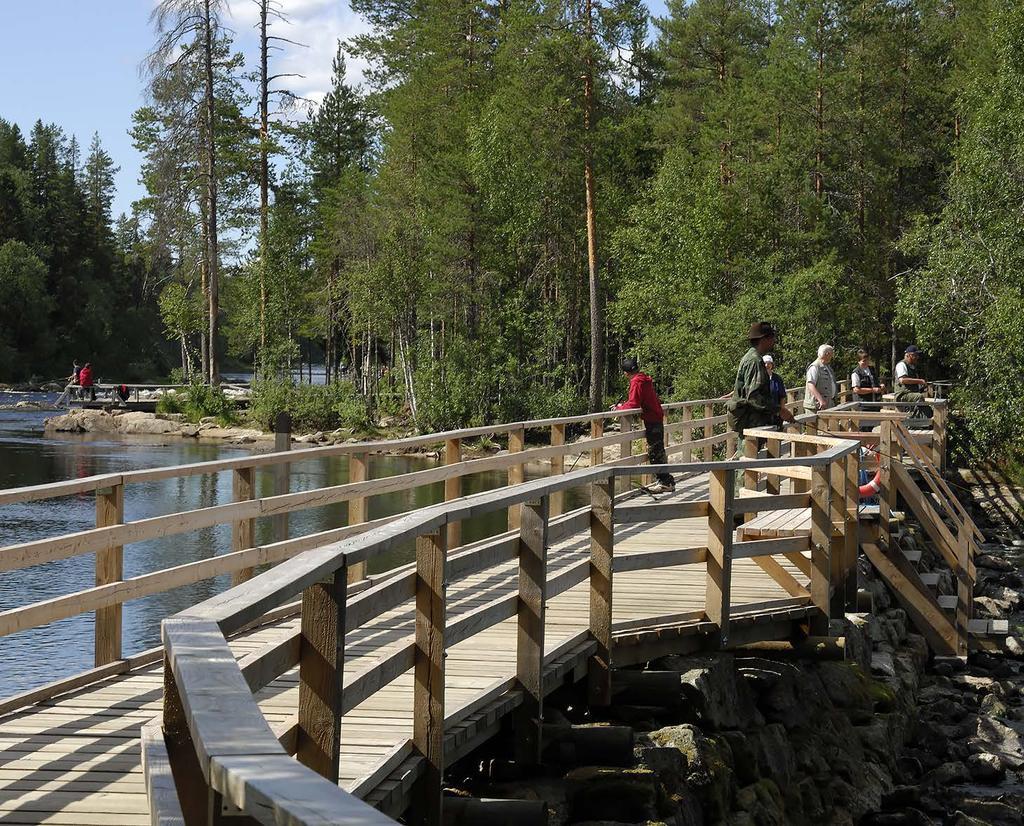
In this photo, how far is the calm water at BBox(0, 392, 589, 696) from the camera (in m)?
16.4

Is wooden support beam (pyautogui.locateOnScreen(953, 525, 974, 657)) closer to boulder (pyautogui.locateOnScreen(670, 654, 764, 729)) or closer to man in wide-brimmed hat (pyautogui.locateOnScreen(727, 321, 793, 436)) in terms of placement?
man in wide-brimmed hat (pyautogui.locateOnScreen(727, 321, 793, 436))

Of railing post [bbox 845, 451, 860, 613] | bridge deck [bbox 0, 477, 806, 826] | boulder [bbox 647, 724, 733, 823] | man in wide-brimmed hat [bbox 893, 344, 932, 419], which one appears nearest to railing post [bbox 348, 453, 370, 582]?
bridge deck [bbox 0, 477, 806, 826]

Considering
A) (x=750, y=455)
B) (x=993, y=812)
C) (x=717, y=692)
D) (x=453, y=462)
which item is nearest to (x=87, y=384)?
(x=750, y=455)

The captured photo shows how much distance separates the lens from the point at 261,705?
6.11 metres

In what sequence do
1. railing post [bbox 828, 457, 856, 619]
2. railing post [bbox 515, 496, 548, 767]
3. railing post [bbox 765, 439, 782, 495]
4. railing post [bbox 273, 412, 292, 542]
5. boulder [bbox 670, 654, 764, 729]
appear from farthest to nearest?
1. railing post [bbox 765, 439, 782, 495]
2. railing post [bbox 828, 457, 856, 619]
3. railing post [bbox 273, 412, 292, 542]
4. boulder [bbox 670, 654, 764, 729]
5. railing post [bbox 515, 496, 548, 767]

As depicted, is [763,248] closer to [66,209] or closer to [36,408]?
[36,408]

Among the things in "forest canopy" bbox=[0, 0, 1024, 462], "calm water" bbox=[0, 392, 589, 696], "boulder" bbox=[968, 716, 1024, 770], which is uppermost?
"forest canopy" bbox=[0, 0, 1024, 462]

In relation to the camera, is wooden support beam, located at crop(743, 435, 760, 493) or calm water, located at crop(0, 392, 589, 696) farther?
calm water, located at crop(0, 392, 589, 696)

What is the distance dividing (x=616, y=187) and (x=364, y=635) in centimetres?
4170

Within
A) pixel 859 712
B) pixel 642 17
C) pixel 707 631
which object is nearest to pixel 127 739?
pixel 707 631

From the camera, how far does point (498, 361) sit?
155ft

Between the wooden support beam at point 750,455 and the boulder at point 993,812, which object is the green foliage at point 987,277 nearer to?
the wooden support beam at point 750,455

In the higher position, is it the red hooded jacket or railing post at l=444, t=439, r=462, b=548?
the red hooded jacket

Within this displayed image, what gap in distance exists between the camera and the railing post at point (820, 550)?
9.64 metres
